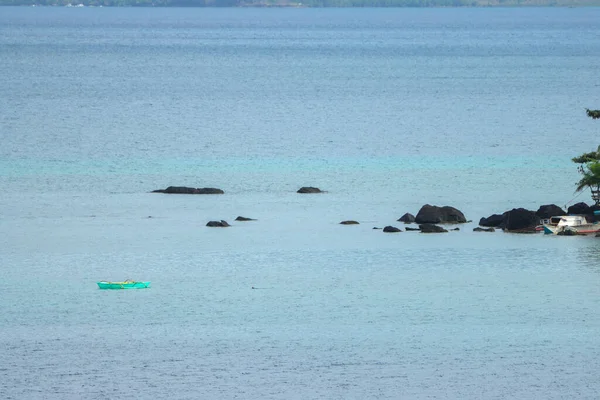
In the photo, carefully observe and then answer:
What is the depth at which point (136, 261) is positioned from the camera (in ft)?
186

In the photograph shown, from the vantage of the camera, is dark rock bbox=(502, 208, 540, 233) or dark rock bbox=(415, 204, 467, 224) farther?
dark rock bbox=(415, 204, 467, 224)

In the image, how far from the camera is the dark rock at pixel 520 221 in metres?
63.5

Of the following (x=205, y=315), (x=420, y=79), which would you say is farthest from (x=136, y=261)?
(x=420, y=79)

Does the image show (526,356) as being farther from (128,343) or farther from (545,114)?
(545,114)

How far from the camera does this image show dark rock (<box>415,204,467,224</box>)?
212 feet

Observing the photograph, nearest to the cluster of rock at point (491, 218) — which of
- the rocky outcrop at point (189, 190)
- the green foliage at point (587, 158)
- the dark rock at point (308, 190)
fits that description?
the green foliage at point (587, 158)

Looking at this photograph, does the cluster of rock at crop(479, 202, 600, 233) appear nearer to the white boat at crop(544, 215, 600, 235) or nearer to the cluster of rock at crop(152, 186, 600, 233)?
the cluster of rock at crop(152, 186, 600, 233)

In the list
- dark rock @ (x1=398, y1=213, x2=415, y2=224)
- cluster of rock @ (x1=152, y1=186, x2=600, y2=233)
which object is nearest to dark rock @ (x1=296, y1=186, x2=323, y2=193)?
cluster of rock @ (x1=152, y1=186, x2=600, y2=233)

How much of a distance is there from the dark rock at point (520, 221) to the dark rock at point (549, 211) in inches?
33.3

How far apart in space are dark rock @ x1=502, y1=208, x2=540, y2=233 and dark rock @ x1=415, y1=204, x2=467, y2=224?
2.37 meters

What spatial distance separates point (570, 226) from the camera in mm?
62875

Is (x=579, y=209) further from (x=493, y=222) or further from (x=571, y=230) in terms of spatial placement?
(x=493, y=222)

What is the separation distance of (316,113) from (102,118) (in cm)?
2211

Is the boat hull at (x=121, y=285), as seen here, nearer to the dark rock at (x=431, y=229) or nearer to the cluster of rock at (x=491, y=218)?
the cluster of rock at (x=491, y=218)
